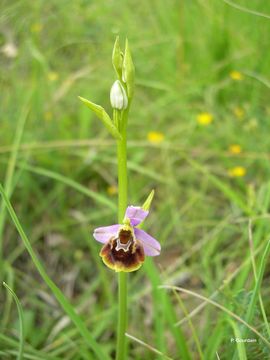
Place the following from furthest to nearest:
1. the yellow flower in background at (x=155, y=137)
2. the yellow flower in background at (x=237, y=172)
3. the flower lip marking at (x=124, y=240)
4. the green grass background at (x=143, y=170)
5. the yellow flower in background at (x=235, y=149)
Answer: the yellow flower in background at (x=155, y=137)
the yellow flower in background at (x=235, y=149)
the yellow flower in background at (x=237, y=172)
the green grass background at (x=143, y=170)
the flower lip marking at (x=124, y=240)

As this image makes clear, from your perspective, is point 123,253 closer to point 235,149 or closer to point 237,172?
point 237,172

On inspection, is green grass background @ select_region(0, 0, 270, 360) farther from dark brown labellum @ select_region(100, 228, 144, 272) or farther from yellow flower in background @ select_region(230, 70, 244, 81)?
dark brown labellum @ select_region(100, 228, 144, 272)

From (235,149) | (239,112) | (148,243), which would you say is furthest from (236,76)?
(148,243)

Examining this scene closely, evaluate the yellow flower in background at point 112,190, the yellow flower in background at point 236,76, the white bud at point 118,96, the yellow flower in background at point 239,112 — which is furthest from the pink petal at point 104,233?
the yellow flower in background at point 236,76

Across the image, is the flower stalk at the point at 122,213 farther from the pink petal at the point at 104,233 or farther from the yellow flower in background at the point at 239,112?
the yellow flower in background at the point at 239,112

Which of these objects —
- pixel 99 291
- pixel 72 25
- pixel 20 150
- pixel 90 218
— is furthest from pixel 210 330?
pixel 72 25
